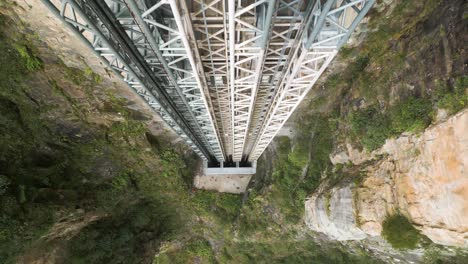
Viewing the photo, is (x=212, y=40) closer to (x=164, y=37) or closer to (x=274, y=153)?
(x=164, y=37)

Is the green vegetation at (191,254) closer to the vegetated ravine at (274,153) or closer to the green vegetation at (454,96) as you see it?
the vegetated ravine at (274,153)

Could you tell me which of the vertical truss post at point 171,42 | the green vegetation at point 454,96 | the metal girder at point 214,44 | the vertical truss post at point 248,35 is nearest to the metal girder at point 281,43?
the vertical truss post at point 248,35

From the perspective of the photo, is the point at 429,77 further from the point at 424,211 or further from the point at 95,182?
the point at 95,182

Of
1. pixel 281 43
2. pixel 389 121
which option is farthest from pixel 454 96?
pixel 281 43

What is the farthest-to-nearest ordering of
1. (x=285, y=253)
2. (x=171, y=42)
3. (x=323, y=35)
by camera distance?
(x=285, y=253) < (x=323, y=35) < (x=171, y=42)

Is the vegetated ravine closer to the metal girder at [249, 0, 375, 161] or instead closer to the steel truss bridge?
the steel truss bridge
